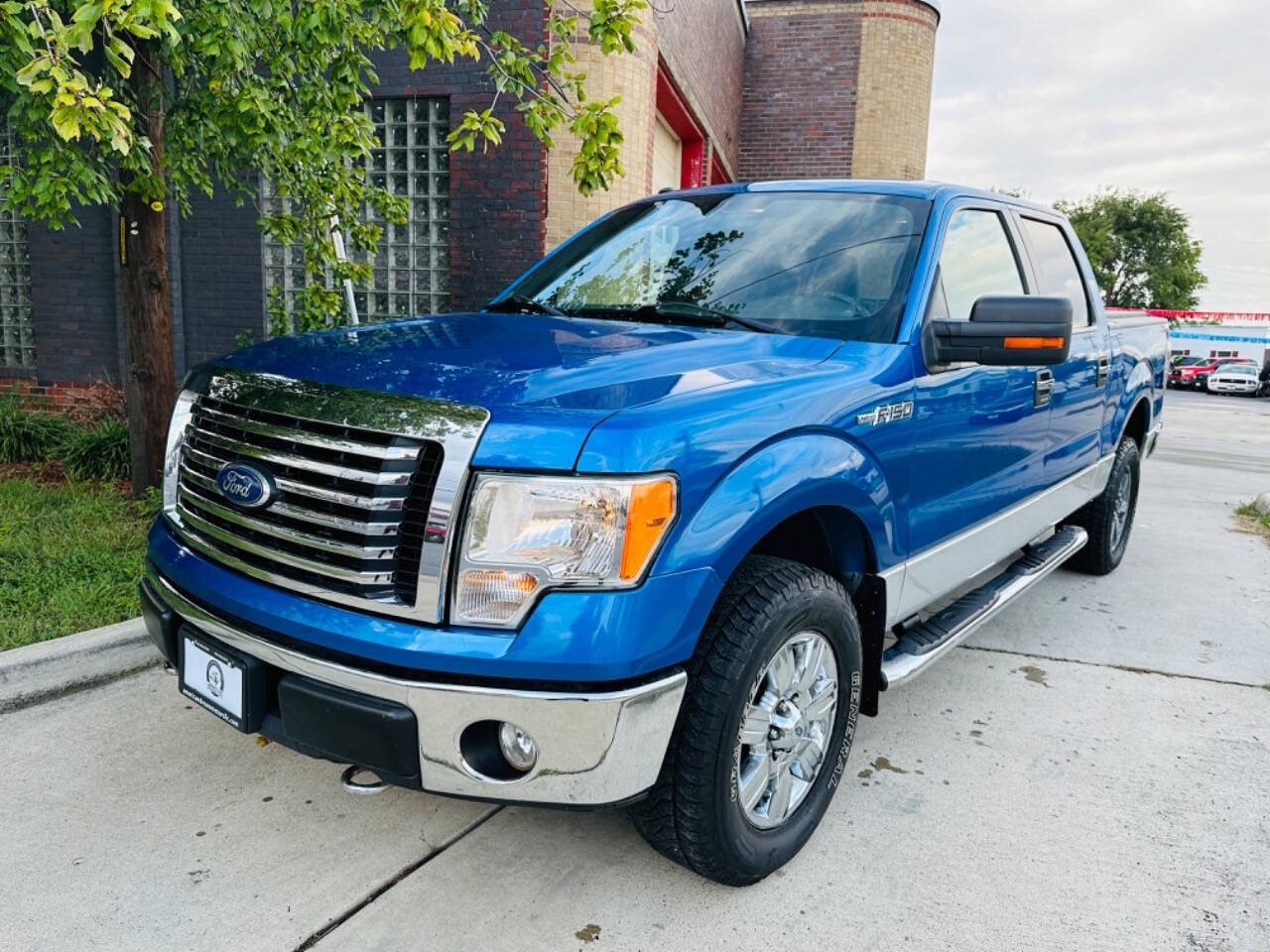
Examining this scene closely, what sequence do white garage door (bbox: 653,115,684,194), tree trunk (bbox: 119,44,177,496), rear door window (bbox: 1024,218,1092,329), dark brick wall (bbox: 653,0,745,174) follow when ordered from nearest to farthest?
1. rear door window (bbox: 1024,218,1092,329)
2. tree trunk (bbox: 119,44,177,496)
3. dark brick wall (bbox: 653,0,745,174)
4. white garage door (bbox: 653,115,684,194)

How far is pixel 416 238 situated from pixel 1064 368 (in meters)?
6.23

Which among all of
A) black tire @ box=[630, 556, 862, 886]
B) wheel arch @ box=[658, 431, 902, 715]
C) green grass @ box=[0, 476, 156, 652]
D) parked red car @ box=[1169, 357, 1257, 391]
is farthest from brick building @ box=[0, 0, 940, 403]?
parked red car @ box=[1169, 357, 1257, 391]

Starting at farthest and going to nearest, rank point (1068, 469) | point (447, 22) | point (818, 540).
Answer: point (1068, 469), point (447, 22), point (818, 540)

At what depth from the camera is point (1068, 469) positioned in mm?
4387

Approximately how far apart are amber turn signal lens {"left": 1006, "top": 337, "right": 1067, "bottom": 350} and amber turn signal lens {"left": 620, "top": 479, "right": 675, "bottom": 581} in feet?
4.58

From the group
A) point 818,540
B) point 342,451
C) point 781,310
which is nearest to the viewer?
point 342,451

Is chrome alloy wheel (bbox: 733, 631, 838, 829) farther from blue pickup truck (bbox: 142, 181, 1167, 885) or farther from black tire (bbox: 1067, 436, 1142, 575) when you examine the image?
black tire (bbox: 1067, 436, 1142, 575)

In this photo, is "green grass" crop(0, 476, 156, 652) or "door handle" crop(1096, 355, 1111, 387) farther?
"door handle" crop(1096, 355, 1111, 387)

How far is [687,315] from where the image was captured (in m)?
3.07

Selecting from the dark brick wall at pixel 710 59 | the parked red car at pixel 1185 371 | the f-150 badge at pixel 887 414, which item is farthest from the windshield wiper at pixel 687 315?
the parked red car at pixel 1185 371

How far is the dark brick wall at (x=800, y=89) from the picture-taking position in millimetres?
17922

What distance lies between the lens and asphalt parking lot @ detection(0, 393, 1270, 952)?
7.56 feet

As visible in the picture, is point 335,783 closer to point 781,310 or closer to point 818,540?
point 818,540

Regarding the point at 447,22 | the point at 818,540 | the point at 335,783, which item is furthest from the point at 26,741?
the point at 447,22
